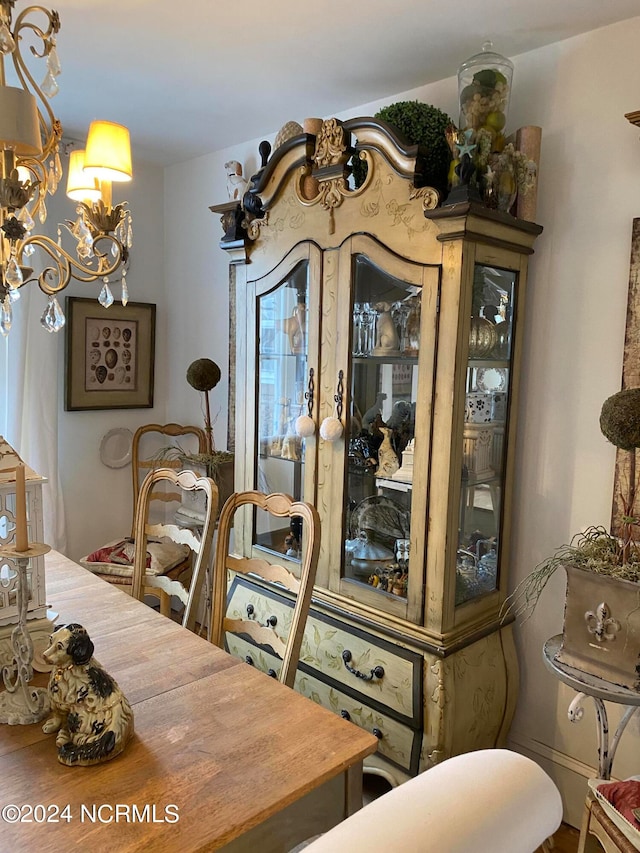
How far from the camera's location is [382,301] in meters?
2.05

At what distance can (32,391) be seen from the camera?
3012 mm

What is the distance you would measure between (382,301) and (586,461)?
0.82 m

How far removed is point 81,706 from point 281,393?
4.69 ft

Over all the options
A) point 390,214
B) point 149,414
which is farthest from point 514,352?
point 149,414

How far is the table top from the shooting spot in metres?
1.56

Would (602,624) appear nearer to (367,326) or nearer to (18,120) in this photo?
(367,326)

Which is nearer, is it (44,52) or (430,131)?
(44,52)

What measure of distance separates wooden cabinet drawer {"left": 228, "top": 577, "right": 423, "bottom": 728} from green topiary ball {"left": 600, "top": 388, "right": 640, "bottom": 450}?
88cm

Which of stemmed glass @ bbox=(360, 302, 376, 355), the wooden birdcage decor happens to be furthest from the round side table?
the wooden birdcage decor

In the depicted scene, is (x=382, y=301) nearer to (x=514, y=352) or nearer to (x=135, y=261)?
(x=514, y=352)

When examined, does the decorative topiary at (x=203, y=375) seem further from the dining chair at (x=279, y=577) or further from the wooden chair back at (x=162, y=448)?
the dining chair at (x=279, y=577)

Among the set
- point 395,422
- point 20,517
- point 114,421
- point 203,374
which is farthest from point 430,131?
point 114,421

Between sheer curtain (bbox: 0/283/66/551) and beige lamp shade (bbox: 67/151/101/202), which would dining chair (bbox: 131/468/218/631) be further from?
sheer curtain (bbox: 0/283/66/551)

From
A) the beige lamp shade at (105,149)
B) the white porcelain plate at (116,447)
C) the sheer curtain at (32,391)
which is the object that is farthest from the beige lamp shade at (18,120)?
the white porcelain plate at (116,447)
